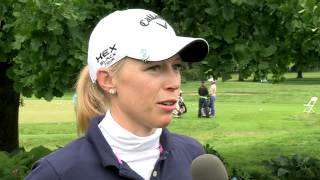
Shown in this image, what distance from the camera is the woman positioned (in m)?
1.99

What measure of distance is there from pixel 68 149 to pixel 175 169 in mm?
370

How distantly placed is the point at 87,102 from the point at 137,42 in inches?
12.8

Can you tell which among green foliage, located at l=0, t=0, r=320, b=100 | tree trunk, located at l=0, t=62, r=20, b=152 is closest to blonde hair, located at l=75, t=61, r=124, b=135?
green foliage, located at l=0, t=0, r=320, b=100

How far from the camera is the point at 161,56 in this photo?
6.64ft

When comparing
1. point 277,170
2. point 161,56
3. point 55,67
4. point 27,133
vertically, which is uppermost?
point 161,56

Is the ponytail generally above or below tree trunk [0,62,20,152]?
above

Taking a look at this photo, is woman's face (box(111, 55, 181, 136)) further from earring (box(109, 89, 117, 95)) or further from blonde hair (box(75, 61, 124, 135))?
blonde hair (box(75, 61, 124, 135))

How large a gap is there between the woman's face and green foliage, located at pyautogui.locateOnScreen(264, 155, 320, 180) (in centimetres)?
627

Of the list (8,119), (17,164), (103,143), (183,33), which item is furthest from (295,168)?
(103,143)

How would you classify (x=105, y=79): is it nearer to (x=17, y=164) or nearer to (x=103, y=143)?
(x=103, y=143)

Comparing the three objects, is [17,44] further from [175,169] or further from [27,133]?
[27,133]

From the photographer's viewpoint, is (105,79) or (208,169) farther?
(105,79)

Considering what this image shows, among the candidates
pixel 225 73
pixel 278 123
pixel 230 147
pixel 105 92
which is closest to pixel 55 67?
pixel 225 73

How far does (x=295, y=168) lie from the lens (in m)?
8.26
